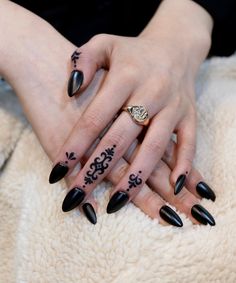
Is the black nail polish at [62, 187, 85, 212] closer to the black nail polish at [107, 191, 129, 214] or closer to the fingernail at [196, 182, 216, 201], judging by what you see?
the black nail polish at [107, 191, 129, 214]

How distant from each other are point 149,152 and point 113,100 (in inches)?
3.8

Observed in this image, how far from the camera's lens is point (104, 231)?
0.56m

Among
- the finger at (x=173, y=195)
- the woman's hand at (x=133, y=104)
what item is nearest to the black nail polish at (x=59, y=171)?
the woman's hand at (x=133, y=104)

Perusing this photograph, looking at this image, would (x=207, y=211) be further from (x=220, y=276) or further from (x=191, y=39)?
(x=191, y=39)

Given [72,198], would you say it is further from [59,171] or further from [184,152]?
[184,152]

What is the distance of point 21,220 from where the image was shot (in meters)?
0.62

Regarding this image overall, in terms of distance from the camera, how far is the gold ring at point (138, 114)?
0.61m

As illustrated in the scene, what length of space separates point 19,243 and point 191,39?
0.47 metres

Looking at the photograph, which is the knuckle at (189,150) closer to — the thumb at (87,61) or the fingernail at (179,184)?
the fingernail at (179,184)

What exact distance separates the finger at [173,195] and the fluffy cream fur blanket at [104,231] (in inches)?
0.6

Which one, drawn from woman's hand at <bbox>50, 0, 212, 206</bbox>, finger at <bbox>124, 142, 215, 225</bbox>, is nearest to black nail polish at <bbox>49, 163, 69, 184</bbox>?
woman's hand at <bbox>50, 0, 212, 206</bbox>

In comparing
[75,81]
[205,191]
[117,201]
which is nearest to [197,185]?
[205,191]

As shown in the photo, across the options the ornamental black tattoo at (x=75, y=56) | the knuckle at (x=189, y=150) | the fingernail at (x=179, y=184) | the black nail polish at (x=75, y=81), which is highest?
the ornamental black tattoo at (x=75, y=56)

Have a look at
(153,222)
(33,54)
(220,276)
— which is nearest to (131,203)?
(153,222)
